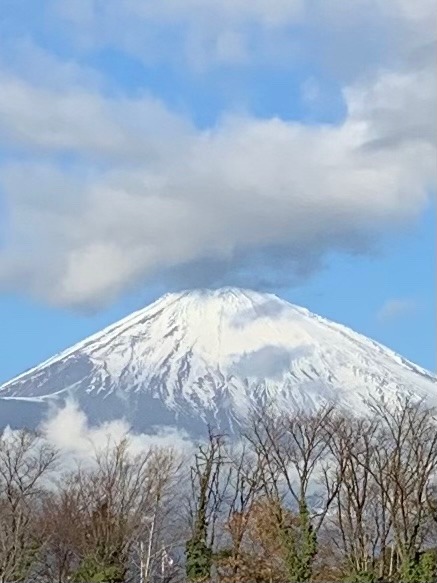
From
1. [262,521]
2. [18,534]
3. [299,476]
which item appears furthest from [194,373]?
[18,534]

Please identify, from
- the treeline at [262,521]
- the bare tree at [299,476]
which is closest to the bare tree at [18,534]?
the treeline at [262,521]

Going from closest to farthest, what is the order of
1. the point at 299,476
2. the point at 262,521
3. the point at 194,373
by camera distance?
the point at 262,521 → the point at 299,476 → the point at 194,373

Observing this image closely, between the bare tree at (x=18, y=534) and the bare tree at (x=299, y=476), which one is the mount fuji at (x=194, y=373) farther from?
the bare tree at (x=18, y=534)

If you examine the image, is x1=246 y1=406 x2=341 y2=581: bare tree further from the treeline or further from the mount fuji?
the mount fuji

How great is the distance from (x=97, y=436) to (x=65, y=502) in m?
120

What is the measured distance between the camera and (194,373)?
178875mm

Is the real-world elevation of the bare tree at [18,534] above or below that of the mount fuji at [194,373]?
below

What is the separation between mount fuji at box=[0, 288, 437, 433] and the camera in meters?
162

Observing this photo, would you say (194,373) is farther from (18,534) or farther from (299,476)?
(18,534)

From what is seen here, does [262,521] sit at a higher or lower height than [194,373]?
lower

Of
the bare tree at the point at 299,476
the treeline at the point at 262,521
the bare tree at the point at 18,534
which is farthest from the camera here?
the bare tree at the point at 18,534

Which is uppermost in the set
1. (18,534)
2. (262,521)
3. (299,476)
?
(299,476)

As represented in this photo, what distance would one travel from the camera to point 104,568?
140 ft

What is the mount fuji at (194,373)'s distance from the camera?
162 meters
